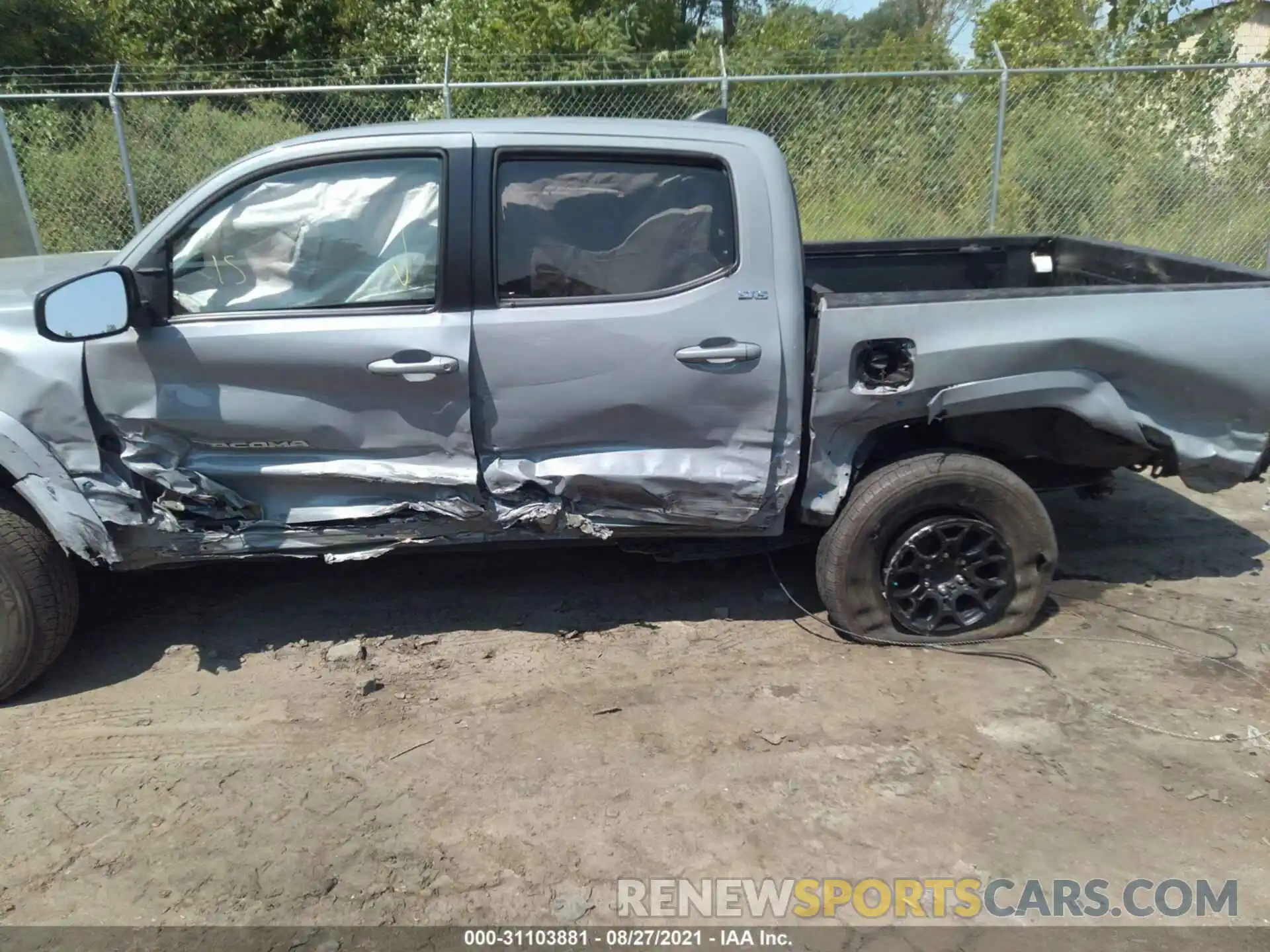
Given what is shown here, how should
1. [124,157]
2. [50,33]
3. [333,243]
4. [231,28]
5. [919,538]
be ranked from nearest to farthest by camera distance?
[333,243], [919,538], [124,157], [50,33], [231,28]

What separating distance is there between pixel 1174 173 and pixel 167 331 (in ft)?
32.2

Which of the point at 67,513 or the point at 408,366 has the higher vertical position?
the point at 408,366

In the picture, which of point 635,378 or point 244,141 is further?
point 244,141

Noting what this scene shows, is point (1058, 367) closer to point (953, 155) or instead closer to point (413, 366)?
point (413, 366)

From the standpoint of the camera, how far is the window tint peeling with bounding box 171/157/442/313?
Result: 3.54 m

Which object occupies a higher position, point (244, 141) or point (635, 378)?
point (244, 141)

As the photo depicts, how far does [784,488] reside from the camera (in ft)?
12.3

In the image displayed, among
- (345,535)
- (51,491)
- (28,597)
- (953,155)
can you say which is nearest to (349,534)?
(345,535)

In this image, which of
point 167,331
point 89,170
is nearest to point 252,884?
point 167,331

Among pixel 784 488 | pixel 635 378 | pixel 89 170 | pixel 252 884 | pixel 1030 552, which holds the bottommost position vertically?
pixel 252 884

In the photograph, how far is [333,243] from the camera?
11.7 ft

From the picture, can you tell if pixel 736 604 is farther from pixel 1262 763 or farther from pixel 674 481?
pixel 1262 763

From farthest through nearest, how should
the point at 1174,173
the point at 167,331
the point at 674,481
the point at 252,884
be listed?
the point at 1174,173, the point at 674,481, the point at 167,331, the point at 252,884

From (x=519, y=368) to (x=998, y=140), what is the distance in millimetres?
7174
